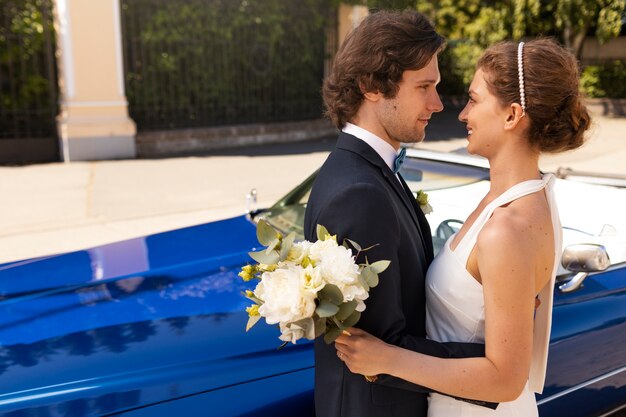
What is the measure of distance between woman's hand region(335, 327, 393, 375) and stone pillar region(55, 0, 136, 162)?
9835mm

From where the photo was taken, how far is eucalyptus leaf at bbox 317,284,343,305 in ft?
4.24

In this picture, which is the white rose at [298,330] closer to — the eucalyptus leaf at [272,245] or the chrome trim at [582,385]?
the eucalyptus leaf at [272,245]

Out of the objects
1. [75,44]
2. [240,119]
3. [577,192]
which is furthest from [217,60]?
[577,192]

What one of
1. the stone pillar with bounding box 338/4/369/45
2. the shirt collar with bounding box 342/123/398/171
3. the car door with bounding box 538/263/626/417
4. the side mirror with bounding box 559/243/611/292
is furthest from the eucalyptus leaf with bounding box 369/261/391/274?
the stone pillar with bounding box 338/4/369/45

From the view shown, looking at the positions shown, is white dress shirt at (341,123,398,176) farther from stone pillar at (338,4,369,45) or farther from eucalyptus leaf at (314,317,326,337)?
stone pillar at (338,4,369,45)

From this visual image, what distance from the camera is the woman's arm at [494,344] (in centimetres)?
136

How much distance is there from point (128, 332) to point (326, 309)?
102 centimetres

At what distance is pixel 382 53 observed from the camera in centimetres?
149

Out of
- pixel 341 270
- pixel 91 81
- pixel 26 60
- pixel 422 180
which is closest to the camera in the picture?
pixel 341 270

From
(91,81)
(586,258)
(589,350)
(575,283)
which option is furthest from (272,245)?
(91,81)

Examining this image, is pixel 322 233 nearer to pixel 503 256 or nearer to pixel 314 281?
pixel 314 281

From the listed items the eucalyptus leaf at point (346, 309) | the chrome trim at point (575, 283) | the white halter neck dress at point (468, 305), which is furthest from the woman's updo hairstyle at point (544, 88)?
the chrome trim at point (575, 283)

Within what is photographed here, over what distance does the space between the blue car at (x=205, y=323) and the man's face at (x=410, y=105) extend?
31.2 inches

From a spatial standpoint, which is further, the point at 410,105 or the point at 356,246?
the point at 410,105
